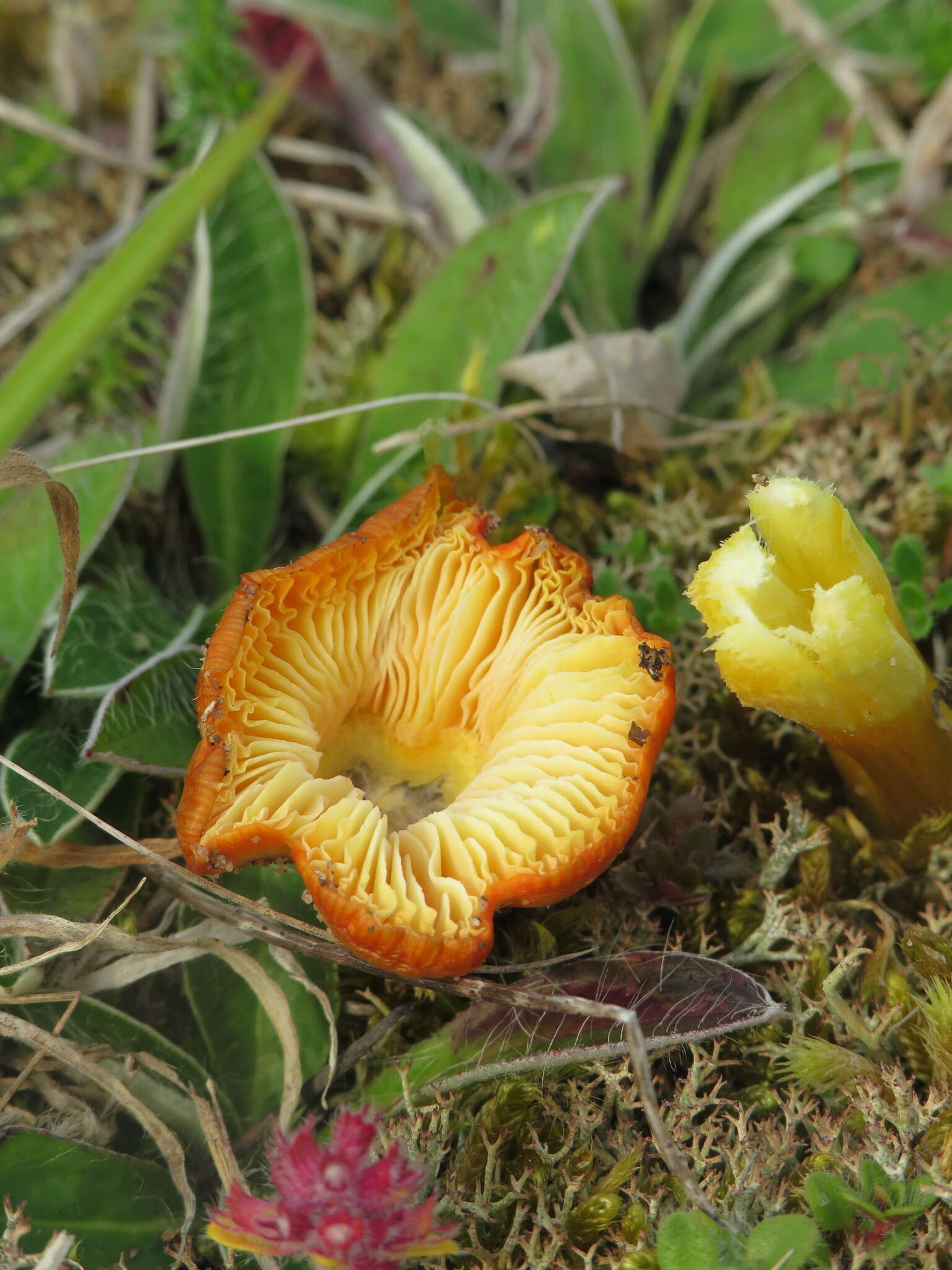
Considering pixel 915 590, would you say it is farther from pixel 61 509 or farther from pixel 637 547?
pixel 61 509

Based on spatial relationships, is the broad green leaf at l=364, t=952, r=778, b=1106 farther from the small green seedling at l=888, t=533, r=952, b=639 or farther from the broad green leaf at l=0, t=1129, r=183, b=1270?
the small green seedling at l=888, t=533, r=952, b=639

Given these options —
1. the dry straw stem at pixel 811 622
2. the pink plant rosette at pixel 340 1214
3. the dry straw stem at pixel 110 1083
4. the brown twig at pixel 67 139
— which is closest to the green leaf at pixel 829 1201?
the pink plant rosette at pixel 340 1214

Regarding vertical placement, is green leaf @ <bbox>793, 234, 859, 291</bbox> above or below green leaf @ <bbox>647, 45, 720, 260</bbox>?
below

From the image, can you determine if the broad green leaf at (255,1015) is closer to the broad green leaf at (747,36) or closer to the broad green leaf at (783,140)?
the broad green leaf at (783,140)

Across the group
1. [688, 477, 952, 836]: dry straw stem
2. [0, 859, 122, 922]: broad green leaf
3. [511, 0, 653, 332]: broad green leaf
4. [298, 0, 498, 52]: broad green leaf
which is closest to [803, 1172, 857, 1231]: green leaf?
[688, 477, 952, 836]: dry straw stem

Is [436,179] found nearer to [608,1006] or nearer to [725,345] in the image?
[725,345]

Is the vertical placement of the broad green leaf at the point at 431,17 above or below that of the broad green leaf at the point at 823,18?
above

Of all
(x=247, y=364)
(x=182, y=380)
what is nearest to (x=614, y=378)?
(x=247, y=364)

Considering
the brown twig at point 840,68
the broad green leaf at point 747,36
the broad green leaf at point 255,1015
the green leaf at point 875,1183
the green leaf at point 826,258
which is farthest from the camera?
the broad green leaf at point 747,36
